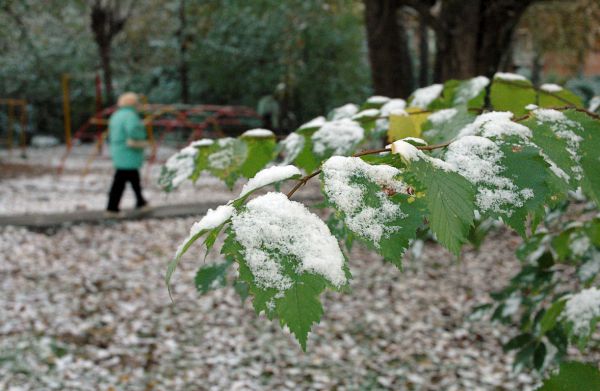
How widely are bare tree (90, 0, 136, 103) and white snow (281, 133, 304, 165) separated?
15.4 meters

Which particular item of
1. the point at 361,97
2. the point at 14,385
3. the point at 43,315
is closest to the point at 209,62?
the point at 361,97

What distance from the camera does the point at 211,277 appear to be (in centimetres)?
147

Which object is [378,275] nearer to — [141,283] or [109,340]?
[141,283]

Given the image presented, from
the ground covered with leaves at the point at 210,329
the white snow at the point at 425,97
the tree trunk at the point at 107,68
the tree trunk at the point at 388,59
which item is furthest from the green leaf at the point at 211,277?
the tree trunk at the point at 107,68

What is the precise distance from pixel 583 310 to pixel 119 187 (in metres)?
6.98

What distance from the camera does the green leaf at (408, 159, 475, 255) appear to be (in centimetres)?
68

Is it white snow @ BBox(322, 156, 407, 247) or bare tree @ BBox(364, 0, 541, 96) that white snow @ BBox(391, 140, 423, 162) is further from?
bare tree @ BBox(364, 0, 541, 96)

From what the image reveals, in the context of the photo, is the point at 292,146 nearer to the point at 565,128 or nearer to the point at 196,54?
the point at 565,128

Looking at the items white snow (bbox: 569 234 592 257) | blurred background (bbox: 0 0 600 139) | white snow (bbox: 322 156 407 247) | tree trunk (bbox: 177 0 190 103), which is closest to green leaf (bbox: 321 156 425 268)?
white snow (bbox: 322 156 407 247)

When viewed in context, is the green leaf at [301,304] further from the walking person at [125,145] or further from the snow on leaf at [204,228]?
the walking person at [125,145]

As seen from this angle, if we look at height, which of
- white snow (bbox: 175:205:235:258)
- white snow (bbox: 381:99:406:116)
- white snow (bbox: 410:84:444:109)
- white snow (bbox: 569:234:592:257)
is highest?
white snow (bbox: 410:84:444:109)

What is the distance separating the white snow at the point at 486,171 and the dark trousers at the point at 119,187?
7.31 meters

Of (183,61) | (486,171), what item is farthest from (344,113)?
(183,61)

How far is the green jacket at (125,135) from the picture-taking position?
773 cm
